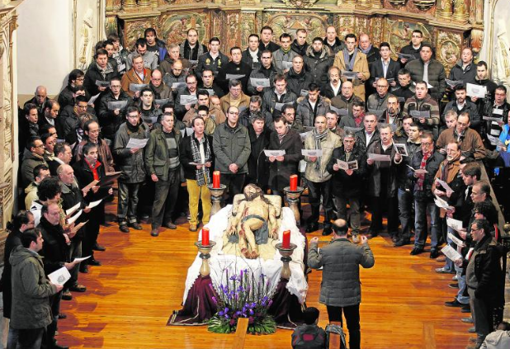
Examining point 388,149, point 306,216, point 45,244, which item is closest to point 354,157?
point 388,149

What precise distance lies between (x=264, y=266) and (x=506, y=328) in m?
3.30

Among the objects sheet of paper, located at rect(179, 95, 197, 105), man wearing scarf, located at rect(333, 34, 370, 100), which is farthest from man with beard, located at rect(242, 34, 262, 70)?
sheet of paper, located at rect(179, 95, 197, 105)

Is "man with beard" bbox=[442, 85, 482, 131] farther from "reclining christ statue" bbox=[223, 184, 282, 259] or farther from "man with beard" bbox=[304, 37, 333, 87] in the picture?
"reclining christ statue" bbox=[223, 184, 282, 259]

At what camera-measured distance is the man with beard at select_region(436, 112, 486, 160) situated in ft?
46.6

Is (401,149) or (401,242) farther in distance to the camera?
(401,242)

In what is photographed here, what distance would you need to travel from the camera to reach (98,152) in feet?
45.3

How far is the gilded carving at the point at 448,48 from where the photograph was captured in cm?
1822

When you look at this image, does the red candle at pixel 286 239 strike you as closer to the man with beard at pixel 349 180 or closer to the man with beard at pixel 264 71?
the man with beard at pixel 349 180

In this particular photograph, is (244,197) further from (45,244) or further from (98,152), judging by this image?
(45,244)

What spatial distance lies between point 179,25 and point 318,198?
6.58 metres

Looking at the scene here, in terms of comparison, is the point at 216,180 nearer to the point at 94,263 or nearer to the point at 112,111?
the point at 94,263

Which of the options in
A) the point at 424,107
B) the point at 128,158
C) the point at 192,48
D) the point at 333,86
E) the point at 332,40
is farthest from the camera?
the point at 192,48

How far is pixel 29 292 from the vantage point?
946 cm

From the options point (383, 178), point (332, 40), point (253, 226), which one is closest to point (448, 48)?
point (332, 40)
